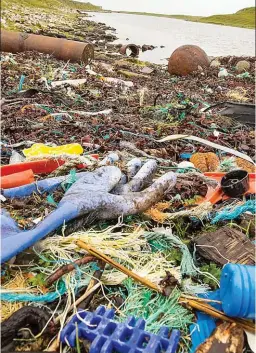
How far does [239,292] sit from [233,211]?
1.38m

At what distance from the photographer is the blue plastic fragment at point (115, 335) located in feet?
6.40

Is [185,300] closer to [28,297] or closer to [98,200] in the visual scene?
[28,297]

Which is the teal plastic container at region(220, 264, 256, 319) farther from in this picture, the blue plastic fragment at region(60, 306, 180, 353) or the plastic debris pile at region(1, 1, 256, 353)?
the blue plastic fragment at region(60, 306, 180, 353)

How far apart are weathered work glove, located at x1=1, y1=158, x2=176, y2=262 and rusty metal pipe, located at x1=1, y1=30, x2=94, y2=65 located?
32.0 ft

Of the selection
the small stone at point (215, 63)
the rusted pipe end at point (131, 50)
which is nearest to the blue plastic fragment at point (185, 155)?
the small stone at point (215, 63)

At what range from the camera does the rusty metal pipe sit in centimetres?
1286

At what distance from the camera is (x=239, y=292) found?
6.61 ft

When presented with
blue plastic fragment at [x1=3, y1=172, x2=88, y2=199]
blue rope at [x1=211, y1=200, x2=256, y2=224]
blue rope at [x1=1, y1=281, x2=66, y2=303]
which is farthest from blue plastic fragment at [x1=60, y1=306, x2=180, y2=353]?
blue plastic fragment at [x1=3, y1=172, x2=88, y2=199]

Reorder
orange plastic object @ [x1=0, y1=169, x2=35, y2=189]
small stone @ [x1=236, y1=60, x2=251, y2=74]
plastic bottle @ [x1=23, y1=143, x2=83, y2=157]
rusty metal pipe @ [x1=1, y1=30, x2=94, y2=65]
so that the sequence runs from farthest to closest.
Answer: small stone @ [x1=236, y1=60, x2=251, y2=74]
rusty metal pipe @ [x1=1, y1=30, x2=94, y2=65]
plastic bottle @ [x1=23, y1=143, x2=83, y2=157]
orange plastic object @ [x1=0, y1=169, x2=35, y2=189]

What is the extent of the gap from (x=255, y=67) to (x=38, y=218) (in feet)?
47.2

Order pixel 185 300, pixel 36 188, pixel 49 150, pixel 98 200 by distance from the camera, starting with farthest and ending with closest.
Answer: pixel 49 150 < pixel 36 188 < pixel 98 200 < pixel 185 300

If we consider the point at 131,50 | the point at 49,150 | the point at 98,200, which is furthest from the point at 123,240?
the point at 131,50

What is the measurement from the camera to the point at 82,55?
12.8 metres

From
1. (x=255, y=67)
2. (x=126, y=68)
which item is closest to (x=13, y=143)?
(x=126, y=68)
